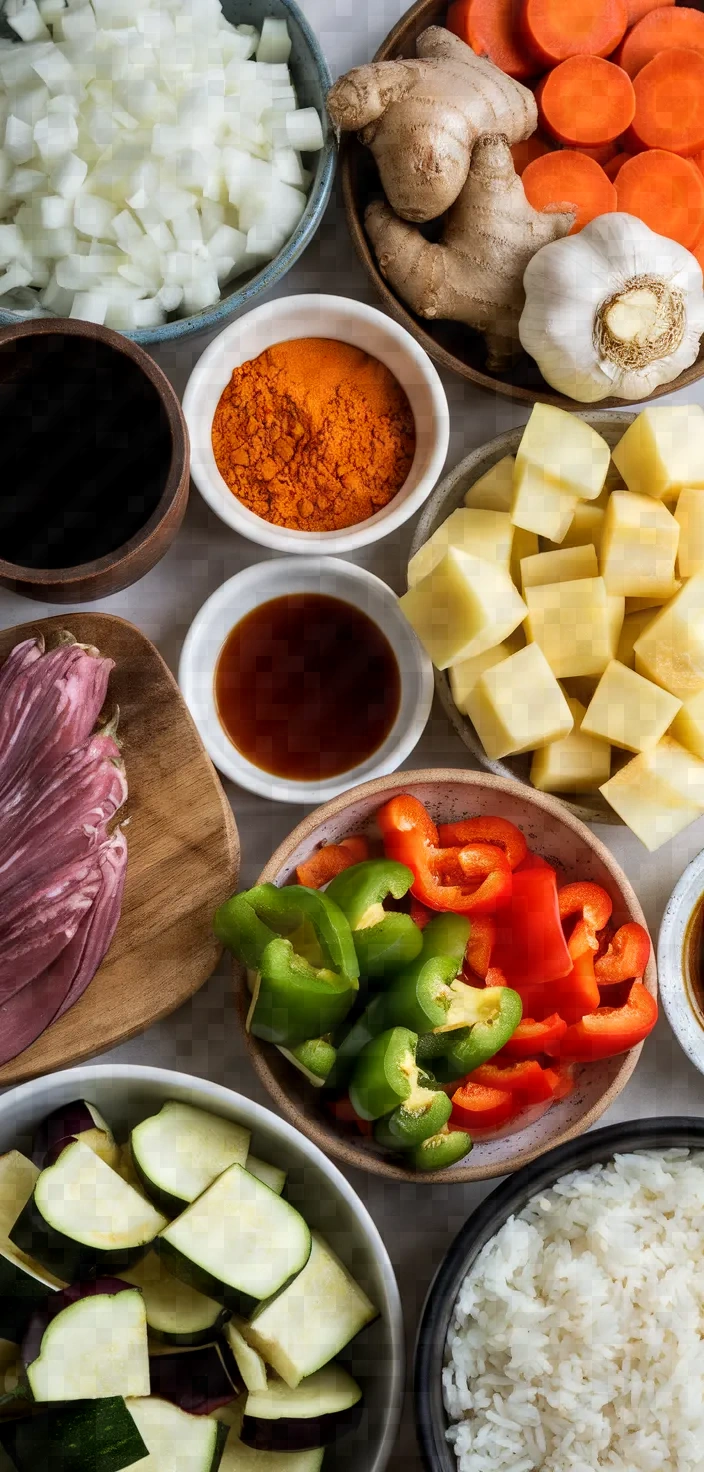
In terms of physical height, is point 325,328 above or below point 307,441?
above

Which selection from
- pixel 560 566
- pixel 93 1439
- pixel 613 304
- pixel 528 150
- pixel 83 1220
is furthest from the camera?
pixel 528 150

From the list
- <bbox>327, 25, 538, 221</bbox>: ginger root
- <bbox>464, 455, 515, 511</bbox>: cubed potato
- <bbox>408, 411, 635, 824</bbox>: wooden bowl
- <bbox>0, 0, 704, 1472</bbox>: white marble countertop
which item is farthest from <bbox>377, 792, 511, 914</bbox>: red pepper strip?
<bbox>327, 25, 538, 221</bbox>: ginger root

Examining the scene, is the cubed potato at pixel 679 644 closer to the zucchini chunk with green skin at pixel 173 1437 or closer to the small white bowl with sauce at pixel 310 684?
the small white bowl with sauce at pixel 310 684

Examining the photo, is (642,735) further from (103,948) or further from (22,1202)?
(22,1202)

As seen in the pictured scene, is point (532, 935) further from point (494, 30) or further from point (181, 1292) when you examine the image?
point (494, 30)

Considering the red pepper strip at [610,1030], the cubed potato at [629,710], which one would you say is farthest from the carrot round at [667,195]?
the red pepper strip at [610,1030]

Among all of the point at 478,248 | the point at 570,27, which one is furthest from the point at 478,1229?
the point at 570,27

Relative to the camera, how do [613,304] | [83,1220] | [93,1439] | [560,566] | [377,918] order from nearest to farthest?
[93,1439], [83,1220], [377,918], [613,304], [560,566]

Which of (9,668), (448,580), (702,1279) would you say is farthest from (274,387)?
(702,1279)
